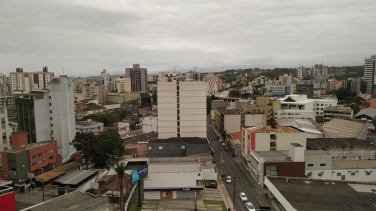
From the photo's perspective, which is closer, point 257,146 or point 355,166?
point 355,166

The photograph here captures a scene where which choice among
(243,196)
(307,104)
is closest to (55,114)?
(243,196)

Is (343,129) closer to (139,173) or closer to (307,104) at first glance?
(307,104)

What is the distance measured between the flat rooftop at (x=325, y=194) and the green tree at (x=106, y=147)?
2184cm

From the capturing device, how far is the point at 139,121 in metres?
66.2

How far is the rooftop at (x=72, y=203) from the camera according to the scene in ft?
64.8

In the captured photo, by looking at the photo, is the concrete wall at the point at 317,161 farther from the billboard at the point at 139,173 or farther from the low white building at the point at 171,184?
the billboard at the point at 139,173

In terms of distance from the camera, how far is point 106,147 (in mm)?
37031

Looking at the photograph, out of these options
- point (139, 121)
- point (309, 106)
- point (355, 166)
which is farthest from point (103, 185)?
point (309, 106)

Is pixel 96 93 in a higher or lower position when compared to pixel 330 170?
higher

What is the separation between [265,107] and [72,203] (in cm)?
5379

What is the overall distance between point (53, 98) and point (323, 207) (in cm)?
3911

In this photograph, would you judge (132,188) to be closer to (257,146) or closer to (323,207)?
(257,146)

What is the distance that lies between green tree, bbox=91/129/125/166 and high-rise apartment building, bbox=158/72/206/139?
35.2 ft

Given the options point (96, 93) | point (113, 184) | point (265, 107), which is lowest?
point (113, 184)
